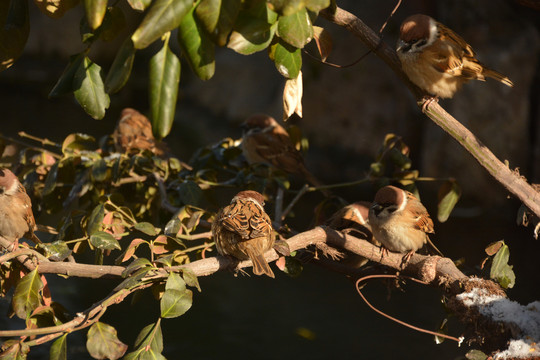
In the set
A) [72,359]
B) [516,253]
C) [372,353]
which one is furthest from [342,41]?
[72,359]

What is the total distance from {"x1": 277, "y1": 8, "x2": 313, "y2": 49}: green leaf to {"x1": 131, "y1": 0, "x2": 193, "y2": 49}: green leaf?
0.84 feet

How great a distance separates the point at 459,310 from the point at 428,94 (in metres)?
0.58

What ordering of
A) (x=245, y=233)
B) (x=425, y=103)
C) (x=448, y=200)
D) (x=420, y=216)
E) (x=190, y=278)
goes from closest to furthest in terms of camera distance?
1. (x=190, y=278)
2. (x=425, y=103)
3. (x=245, y=233)
4. (x=448, y=200)
5. (x=420, y=216)

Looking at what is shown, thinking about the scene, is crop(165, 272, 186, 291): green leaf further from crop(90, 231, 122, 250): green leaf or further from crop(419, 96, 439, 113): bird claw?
crop(419, 96, 439, 113): bird claw

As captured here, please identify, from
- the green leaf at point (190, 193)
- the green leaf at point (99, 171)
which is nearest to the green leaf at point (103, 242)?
the green leaf at point (190, 193)

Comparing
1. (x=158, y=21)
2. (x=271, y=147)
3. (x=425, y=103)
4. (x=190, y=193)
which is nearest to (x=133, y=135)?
(x=271, y=147)

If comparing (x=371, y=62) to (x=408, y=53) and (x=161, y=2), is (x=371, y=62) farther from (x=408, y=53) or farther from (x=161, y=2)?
(x=161, y=2)

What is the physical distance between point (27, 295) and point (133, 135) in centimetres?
206

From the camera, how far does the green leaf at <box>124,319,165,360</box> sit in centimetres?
123

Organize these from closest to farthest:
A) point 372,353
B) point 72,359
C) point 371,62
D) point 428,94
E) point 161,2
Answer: point 161,2 < point 428,94 < point 72,359 < point 372,353 < point 371,62

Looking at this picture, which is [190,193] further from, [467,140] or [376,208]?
[467,140]

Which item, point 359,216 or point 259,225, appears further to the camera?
point 359,216

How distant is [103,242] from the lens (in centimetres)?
152

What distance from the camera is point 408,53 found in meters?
1.70
